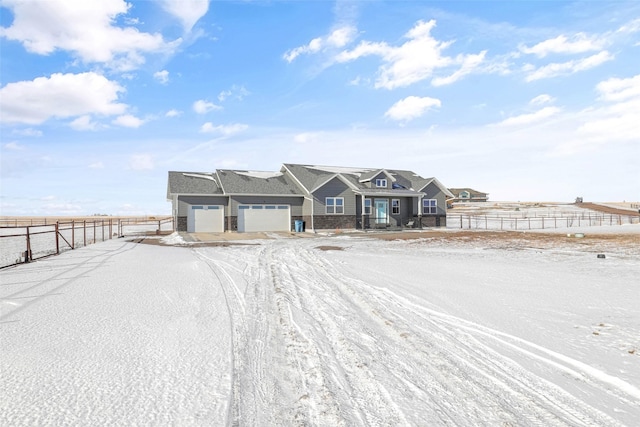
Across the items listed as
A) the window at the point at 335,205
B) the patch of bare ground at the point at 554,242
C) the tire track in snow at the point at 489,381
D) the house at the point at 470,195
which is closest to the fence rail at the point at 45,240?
the tire track in snow at the point at 489,381

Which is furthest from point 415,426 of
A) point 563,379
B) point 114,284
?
point 114,284

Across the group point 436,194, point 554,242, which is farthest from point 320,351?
point 436,194

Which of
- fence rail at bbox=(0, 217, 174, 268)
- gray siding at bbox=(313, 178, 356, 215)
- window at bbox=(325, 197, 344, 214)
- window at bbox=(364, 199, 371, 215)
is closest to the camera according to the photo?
fence rail at bbox=(0, 217, 174, 268)

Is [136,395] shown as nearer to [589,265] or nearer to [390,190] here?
[589,265]

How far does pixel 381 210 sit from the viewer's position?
102ft

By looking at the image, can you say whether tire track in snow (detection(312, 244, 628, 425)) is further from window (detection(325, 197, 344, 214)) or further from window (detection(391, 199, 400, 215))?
window (detection(391, 199, 400, 215))

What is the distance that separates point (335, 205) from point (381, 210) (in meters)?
4.50

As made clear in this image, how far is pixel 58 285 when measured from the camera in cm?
843

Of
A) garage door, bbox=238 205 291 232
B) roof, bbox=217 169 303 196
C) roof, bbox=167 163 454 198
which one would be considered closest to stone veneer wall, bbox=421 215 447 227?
roof, bbox=167 163 454 198

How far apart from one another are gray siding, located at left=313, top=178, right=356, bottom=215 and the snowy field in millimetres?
19536

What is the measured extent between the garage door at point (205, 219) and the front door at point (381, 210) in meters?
13.1

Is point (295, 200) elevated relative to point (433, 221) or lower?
elevated

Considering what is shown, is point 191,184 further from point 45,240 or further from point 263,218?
point 45,240

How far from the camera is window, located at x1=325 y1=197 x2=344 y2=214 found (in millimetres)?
29188
